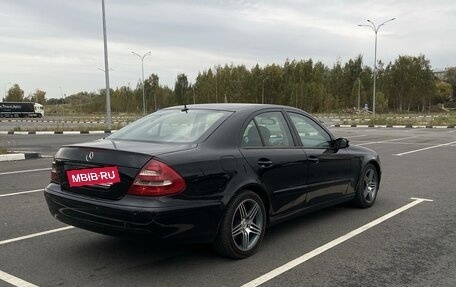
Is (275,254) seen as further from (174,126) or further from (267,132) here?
(174,126)

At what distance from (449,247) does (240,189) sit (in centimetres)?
240

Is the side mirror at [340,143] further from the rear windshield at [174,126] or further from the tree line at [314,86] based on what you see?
the tree line at [314,86]

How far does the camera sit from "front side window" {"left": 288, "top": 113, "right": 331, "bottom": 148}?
218 inches

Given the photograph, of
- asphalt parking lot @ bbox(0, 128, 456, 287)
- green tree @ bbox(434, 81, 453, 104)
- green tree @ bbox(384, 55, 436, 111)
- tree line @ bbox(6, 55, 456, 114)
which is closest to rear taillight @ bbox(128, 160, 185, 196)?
asphalt parking lot @ bbox(0, 128, 456, 287)

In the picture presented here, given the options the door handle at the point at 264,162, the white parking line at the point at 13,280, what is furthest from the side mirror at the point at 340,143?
the white parking line at the point at 13,280

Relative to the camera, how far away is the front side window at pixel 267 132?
4816mm

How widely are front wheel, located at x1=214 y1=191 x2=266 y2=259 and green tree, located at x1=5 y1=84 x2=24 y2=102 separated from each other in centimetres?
11218

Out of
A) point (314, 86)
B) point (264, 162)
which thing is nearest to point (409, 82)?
point (314, 86)

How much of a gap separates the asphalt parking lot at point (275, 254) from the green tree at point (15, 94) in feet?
358

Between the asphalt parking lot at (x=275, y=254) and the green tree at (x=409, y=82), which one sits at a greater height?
the green tree at (x=409, y=82)

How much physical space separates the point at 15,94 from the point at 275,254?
371ft

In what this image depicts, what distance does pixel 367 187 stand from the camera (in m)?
6.83

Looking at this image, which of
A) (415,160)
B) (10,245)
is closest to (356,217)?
(10,245)

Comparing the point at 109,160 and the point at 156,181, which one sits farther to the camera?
the point at 109,160
